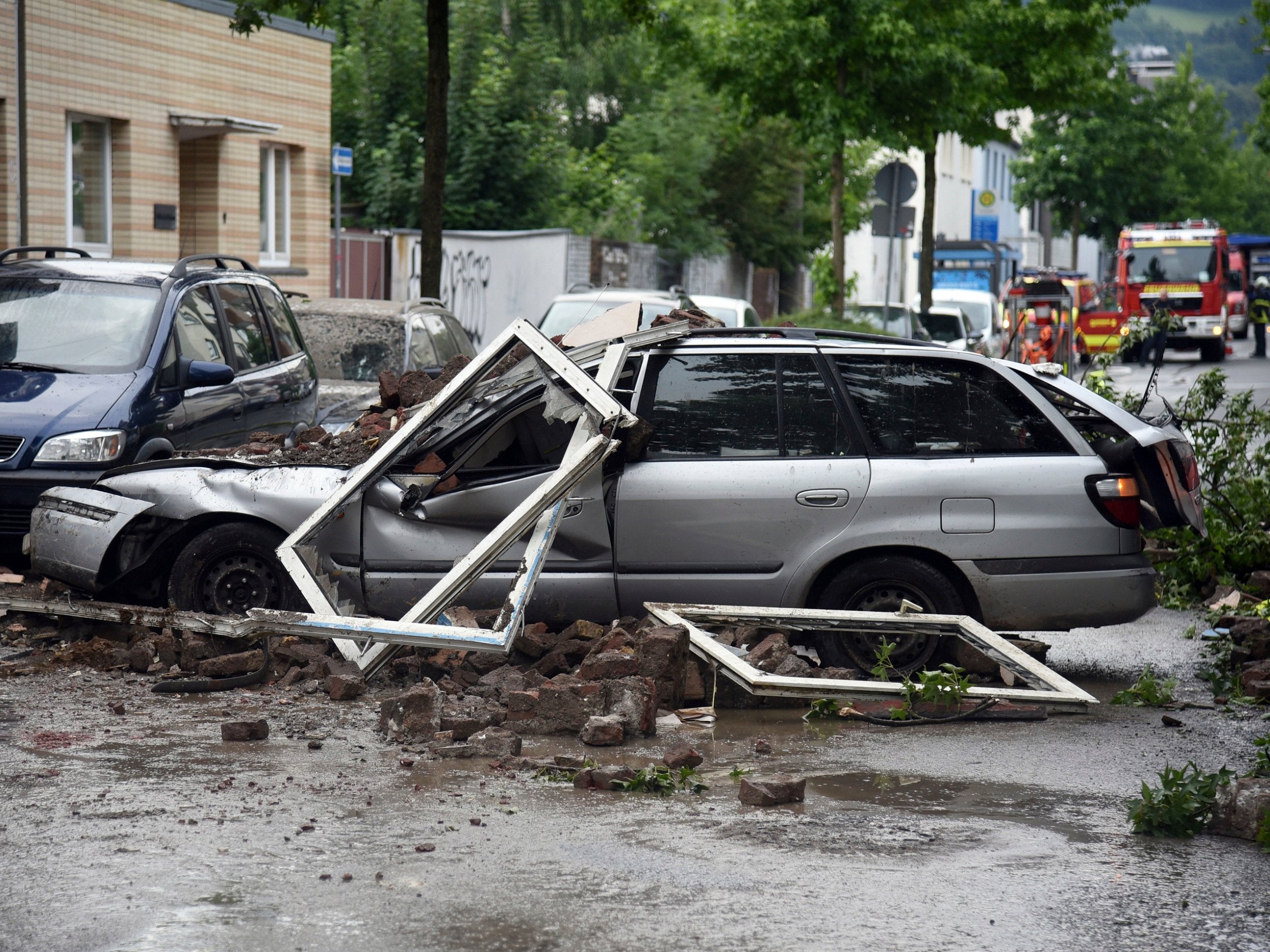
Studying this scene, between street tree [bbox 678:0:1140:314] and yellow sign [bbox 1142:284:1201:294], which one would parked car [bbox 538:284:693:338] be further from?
yellow sign [bbox 1142:284:1201:294]

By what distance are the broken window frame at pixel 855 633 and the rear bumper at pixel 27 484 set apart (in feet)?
11.5

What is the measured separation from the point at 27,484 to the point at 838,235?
16.4 metres

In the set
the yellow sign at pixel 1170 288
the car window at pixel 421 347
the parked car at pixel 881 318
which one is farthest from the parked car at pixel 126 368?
the yellow sign at pixel 1170 288

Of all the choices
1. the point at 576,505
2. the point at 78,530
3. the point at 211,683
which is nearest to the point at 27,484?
→ the point at 78,530

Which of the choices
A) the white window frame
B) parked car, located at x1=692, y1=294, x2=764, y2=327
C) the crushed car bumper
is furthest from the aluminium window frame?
the white window frame

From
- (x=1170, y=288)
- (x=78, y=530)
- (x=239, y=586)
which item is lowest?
(x=239, y=586)

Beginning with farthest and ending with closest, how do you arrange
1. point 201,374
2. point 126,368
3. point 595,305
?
point 595,305
point 201,374
point 126,368

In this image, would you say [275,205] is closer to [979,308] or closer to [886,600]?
[979,308]

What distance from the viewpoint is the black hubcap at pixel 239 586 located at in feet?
23.4

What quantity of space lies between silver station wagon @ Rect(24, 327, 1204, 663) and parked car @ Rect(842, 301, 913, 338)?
52.2ft

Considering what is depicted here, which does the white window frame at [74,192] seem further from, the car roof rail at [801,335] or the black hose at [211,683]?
the car roof rail at [801,335]

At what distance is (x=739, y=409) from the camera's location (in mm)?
6953

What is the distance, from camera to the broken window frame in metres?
6.21

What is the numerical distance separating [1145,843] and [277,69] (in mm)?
20469
